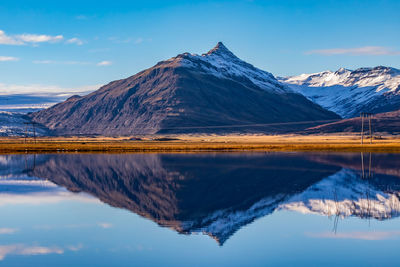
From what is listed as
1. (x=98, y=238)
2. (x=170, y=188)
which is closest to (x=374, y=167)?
→ (x=170, y=188)

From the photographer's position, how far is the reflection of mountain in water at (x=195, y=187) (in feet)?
121

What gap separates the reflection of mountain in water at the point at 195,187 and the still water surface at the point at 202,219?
12 cm

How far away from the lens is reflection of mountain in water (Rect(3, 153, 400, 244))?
37.8 metres

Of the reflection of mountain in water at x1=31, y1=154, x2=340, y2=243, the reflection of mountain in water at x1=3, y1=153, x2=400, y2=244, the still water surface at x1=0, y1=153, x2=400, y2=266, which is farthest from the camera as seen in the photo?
the reflection of mountain in water at x1=3, y1=153, x2=400, y2=244

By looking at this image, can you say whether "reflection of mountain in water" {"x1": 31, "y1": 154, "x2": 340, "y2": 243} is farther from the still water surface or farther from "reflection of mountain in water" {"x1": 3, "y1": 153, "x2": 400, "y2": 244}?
the still water surface

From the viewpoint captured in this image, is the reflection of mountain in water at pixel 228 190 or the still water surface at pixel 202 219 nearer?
the still water surface at pixel 202 219

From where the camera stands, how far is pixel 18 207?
4269cm

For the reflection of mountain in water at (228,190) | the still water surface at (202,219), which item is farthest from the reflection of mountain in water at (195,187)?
the still water surface at (202,219)

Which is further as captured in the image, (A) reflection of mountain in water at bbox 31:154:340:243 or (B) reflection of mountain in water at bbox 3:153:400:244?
(B) reflection of mountain in water at bbox 3:153:400:244

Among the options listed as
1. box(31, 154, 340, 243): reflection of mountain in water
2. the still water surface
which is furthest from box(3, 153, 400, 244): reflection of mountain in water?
the still water surface

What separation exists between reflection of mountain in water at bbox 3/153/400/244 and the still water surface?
11cm

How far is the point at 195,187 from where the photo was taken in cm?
5294

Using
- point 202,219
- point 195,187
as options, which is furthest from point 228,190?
point 202,219

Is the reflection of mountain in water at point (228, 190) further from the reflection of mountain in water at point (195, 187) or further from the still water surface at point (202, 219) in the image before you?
the still water surface at point (202, 219)
